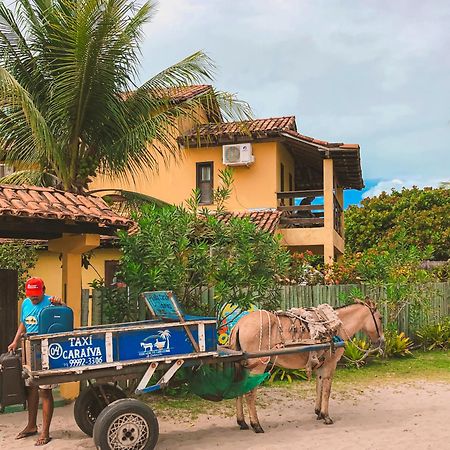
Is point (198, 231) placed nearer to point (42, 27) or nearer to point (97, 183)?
point (42, 27)

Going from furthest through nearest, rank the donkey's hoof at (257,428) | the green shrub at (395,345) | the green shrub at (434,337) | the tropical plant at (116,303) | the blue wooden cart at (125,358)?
the green shrub at (434,337)
the green shrub at (395,345)
the tropical plant at (116,303)
the donkey's hoof at (257,428)
the blue wooden cart at (125,358)

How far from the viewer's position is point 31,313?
7.69 meters

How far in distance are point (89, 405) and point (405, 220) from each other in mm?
30733

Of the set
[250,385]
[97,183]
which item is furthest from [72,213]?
[97,183]

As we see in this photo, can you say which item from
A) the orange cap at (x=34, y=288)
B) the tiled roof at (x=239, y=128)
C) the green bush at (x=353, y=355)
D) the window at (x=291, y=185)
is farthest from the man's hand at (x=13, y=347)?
the window at (x=291, y=185)

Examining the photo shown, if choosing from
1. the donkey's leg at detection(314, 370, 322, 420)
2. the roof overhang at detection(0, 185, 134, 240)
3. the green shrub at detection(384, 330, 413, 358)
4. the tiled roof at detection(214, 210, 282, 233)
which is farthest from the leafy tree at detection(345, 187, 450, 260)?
the roof overhang at detection(0, 185, 134, 240)

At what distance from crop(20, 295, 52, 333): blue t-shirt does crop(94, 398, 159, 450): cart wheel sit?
1.54 meters

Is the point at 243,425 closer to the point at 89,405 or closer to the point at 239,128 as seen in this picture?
the point at 89,405

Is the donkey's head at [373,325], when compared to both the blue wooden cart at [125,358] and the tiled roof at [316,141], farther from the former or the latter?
the tiled roof at [316,141]

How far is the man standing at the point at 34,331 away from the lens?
7453 mm

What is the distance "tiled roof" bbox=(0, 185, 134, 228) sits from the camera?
27.3 feet

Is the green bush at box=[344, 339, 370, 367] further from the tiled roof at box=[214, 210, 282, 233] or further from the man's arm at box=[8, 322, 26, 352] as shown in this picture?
the man's arm at box=[8, 322, 26, 352]

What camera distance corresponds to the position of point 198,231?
30.1 ft

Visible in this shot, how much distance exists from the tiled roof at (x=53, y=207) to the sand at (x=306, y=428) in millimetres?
2747
